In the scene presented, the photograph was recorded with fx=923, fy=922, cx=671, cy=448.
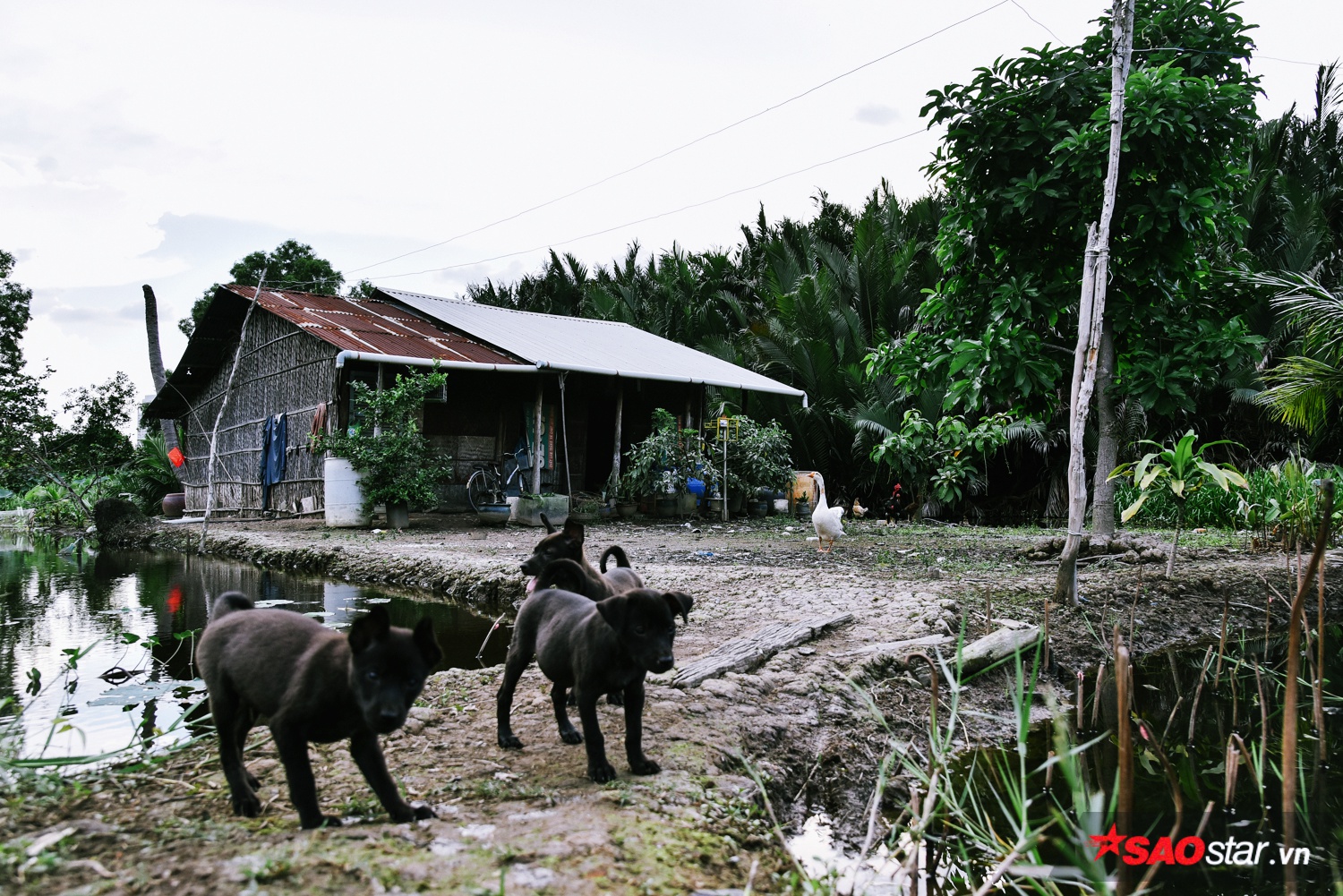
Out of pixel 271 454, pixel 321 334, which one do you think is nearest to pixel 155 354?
pixel 271 454

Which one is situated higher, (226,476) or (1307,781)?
(226,476)

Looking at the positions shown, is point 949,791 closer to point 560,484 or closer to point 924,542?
point 924,542

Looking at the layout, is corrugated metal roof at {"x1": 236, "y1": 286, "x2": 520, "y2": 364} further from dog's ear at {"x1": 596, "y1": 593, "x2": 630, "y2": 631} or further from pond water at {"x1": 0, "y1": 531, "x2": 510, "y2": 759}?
dog's ear at {"x1": 596, "y1": 593, "x2": 630, "y2": 631}

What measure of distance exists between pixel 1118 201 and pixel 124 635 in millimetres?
8808

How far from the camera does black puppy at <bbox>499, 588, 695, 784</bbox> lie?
10.0 feet

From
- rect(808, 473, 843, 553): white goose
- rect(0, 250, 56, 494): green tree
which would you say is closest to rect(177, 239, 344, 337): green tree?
rect(0, 250, 56, 494): green tree

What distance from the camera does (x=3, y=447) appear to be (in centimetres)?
1738

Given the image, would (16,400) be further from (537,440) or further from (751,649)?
(751,649)

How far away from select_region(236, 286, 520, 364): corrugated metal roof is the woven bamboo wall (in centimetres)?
46

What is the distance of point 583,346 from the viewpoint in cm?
1884

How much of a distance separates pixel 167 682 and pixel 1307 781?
5903mm

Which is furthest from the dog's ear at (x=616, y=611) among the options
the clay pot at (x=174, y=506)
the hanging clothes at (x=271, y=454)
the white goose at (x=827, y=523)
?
the clay pot at (x=174, y=506)

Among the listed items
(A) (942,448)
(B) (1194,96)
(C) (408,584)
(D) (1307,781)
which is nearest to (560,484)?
(A) (942,448)

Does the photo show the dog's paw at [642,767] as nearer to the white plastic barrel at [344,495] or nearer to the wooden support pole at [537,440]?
the white plastic barrel at [344,495]
